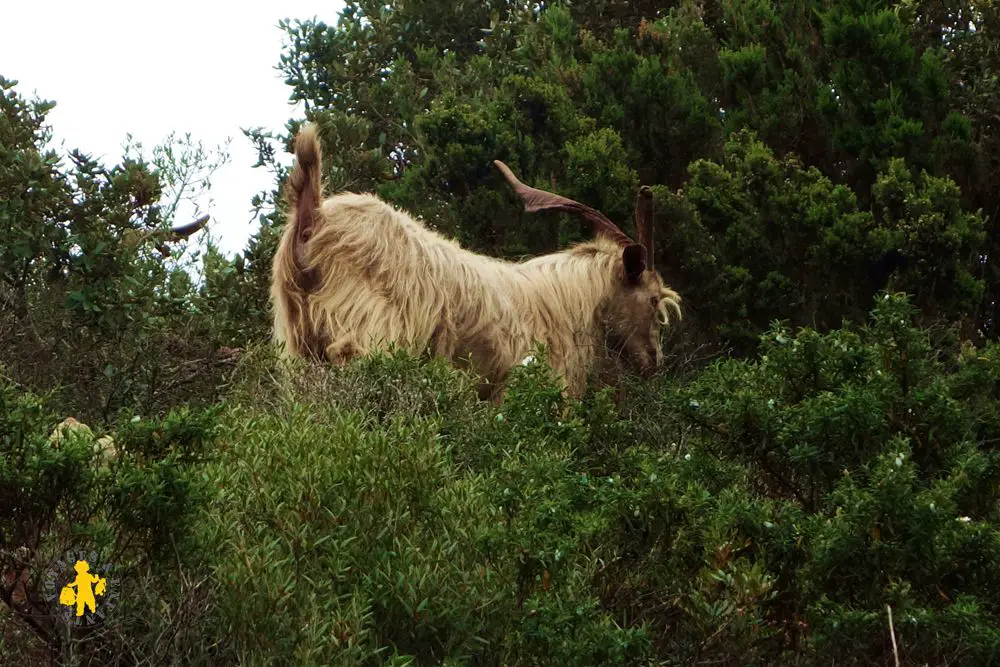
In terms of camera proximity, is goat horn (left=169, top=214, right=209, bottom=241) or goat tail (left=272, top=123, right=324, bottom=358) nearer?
goat tail (left=272, top=123, right=324, bottom=358)

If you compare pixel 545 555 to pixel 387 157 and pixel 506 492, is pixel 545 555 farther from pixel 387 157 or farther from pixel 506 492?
pixel 387 157

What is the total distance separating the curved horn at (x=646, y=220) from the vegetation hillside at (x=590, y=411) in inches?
37.2

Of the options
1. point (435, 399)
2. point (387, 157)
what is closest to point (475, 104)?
point (387, 157)

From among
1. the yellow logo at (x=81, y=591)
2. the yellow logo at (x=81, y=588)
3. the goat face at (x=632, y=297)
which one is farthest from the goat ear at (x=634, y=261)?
the yellow logo at (x=81, y=591)

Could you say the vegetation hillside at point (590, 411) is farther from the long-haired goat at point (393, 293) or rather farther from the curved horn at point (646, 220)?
the curved horn at point (646, 220)

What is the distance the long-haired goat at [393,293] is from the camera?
804cm

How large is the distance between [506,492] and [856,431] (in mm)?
1329

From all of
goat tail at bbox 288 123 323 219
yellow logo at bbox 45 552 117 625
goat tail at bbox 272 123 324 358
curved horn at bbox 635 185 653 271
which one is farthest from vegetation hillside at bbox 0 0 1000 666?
curved horn at bbox 635 185 653 271

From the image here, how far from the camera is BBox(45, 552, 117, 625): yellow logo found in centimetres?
408

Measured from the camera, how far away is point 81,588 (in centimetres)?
407

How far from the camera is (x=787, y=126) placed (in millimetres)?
11844

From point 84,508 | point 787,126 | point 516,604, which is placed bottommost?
point 516,604

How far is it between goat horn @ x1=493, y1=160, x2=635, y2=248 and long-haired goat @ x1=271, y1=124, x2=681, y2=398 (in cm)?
44

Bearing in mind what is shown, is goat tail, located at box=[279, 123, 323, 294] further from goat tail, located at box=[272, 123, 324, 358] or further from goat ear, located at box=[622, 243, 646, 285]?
goat ear, located at box=[622, 243, 646, 285]
